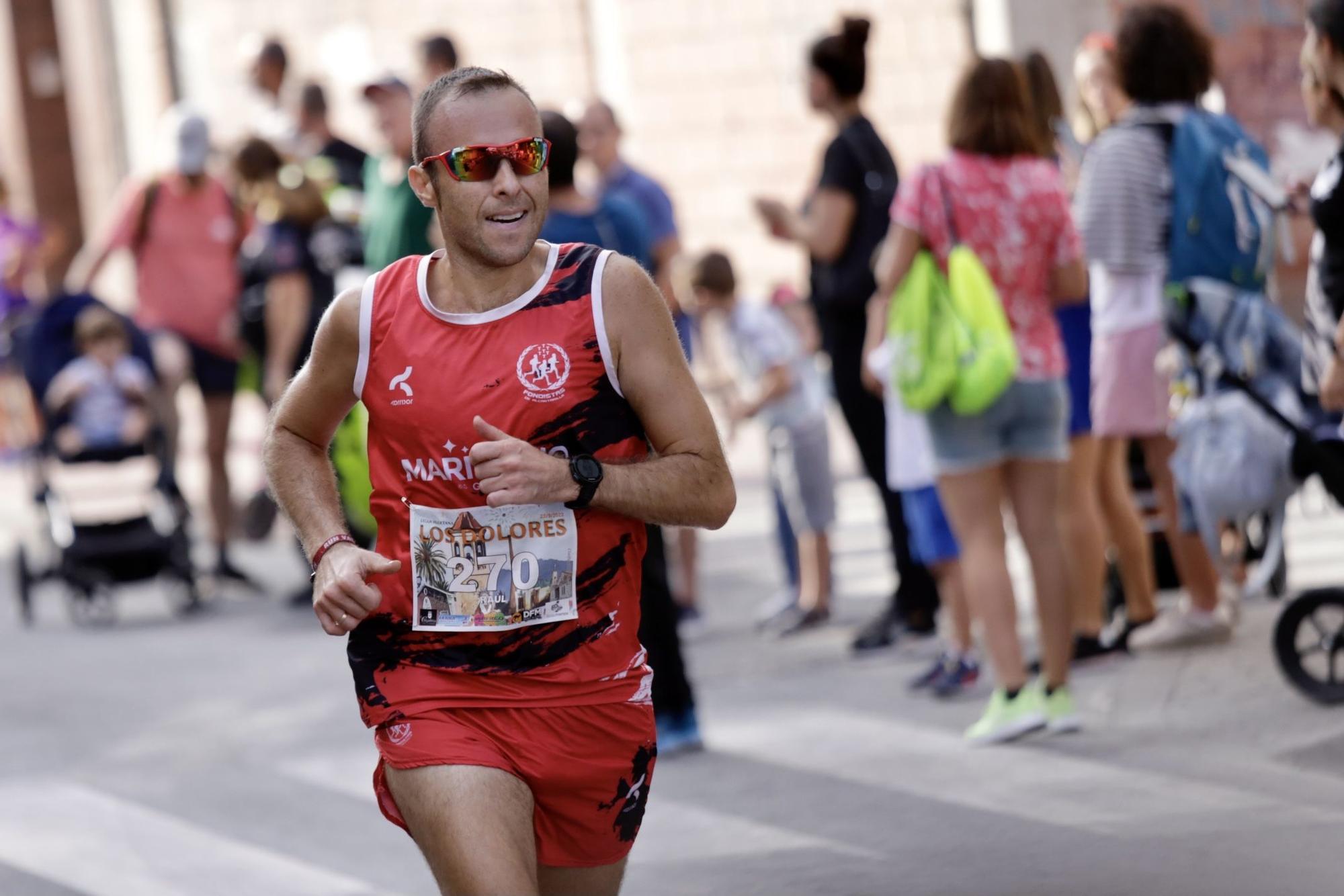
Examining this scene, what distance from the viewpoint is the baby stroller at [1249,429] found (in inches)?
270

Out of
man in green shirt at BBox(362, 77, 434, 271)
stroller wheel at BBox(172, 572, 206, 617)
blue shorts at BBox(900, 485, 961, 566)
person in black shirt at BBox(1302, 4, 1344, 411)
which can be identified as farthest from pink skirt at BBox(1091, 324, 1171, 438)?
stroller wheel at BBox(172, 572, 206, 617)

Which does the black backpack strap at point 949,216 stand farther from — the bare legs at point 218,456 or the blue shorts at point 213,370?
the blue shorts at point 213,370

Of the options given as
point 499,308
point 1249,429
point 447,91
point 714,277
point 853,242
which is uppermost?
point 447,91

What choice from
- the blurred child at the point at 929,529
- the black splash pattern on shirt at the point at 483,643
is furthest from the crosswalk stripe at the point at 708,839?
the black splash pattern on shirt at the point at 483,643

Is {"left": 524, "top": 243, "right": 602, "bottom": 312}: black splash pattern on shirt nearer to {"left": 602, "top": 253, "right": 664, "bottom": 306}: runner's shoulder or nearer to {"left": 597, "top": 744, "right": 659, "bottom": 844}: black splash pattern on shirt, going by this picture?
{"left": 602, "top": 253, "right": 664, "bottom": 306}: runner's shoulder

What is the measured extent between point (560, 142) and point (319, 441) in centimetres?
282

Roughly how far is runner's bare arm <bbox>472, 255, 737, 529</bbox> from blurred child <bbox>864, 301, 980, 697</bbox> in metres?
3.52

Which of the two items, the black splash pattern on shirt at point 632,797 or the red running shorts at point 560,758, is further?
the black splash pattern on shirt at point 632,797

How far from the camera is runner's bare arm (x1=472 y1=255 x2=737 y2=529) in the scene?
3.81 meters

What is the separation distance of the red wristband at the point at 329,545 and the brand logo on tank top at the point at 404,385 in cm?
26

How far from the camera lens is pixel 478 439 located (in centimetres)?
379

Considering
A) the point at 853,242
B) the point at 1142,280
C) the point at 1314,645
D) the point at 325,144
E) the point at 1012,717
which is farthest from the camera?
the point at 325,144

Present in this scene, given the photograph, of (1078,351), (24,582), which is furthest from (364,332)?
(24,582)

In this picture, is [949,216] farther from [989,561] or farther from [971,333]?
[989,561]
